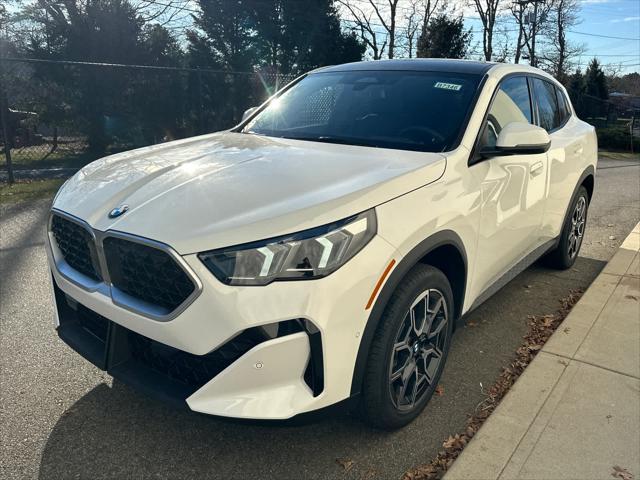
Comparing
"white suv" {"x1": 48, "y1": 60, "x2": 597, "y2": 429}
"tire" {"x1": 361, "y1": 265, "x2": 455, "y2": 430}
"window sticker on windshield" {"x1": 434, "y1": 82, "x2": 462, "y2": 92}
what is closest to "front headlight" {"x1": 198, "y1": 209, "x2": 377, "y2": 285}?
"white suv" {"x1": 48, "y1": 60, "x2": 597, "y2": 429}

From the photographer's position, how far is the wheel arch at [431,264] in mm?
2209

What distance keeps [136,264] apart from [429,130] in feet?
5.92

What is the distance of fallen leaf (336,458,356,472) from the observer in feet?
7.77

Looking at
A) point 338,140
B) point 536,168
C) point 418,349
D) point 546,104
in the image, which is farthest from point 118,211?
point 546,104

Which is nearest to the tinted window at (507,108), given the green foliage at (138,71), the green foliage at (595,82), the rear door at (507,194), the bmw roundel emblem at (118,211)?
the rear door at (507,194)

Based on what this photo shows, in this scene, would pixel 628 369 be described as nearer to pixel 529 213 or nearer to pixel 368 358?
pixel 529 213

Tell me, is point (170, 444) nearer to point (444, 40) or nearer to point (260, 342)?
point (260, 342)

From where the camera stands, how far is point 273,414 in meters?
2.02

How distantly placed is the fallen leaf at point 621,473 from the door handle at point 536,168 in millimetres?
1895

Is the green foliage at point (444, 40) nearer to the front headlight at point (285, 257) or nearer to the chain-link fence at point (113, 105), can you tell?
the chain-link fence at point (113, 105)

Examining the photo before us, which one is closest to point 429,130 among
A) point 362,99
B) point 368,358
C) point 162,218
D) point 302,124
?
point 362,99

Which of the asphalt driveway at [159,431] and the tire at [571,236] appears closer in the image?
the asphalt driveway at [159,431]

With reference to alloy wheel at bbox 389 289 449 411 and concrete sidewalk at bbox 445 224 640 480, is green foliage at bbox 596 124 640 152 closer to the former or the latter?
concrete sidewalk at bbox 445 224 640 480

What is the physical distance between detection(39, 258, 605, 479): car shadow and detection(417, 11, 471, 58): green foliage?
24.4 m
